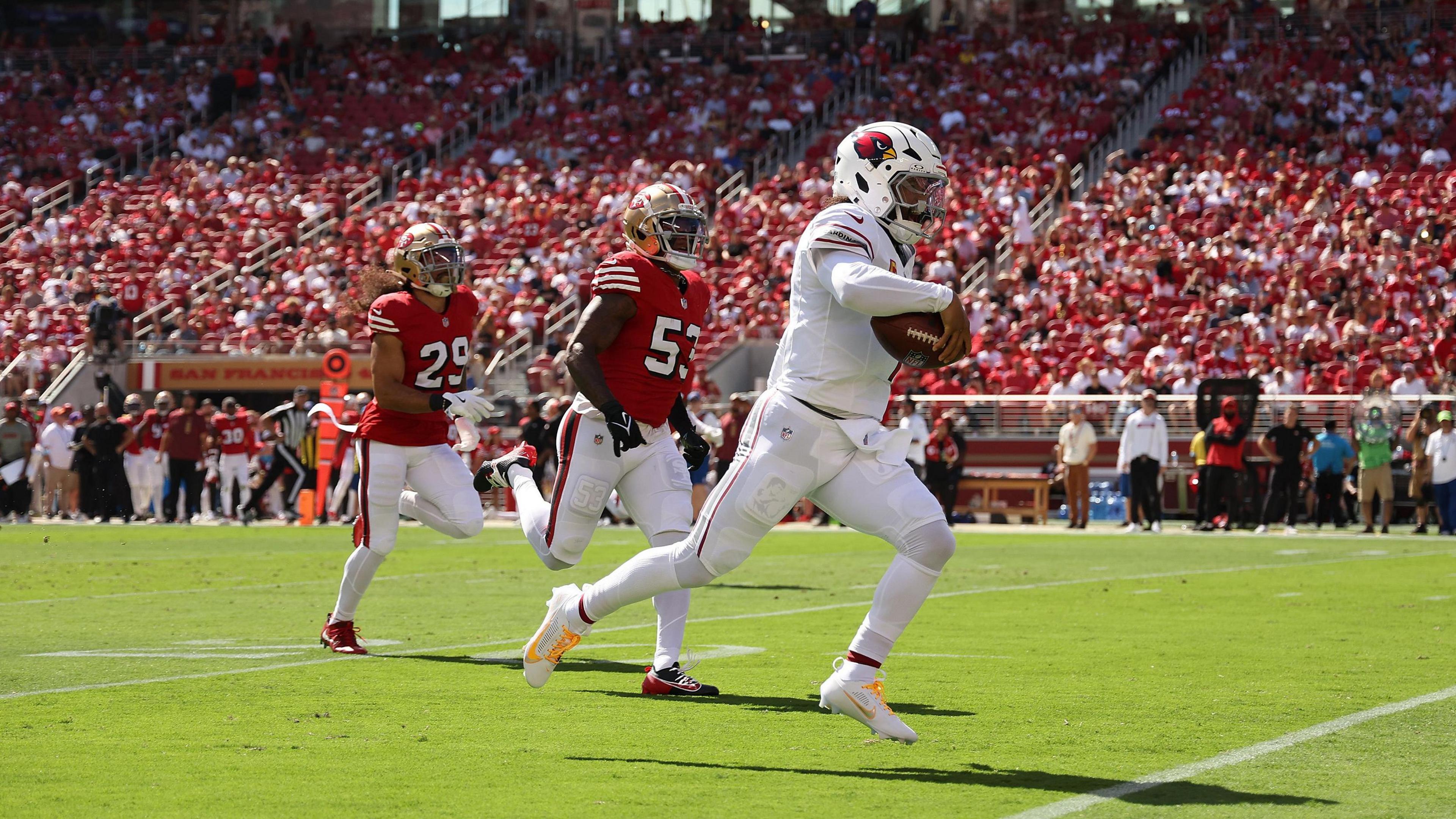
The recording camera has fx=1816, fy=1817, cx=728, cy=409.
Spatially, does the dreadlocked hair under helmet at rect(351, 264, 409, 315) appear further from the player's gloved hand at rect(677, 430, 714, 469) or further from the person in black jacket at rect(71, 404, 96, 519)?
the person in black jacket at rect(71, 404, 96, 519)

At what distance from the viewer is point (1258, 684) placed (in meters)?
6.82

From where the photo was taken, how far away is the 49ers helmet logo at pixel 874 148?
5.57 meters

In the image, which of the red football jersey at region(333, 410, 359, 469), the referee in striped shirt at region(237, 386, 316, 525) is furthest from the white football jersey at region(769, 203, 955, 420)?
the referee in striped shirt at region(237, 386, 316, 525)

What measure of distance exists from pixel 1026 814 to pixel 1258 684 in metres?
2.80

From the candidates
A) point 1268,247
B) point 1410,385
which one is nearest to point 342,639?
point 1410,385

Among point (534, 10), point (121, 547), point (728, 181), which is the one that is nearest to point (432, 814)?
point (121, 547)

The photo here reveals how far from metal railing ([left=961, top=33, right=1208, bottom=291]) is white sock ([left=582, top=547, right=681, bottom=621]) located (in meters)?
21.3

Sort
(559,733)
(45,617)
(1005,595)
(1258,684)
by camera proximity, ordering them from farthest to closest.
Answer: (1005,595), (45,617), (1258,684), (559,733)

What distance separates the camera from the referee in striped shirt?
21.5 m

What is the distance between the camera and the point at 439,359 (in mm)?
8039

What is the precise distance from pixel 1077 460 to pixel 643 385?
588 inches

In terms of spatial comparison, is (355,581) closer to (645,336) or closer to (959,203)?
(645,336)

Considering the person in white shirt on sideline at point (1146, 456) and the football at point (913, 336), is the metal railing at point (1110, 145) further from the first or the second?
the football at point (913, 336)

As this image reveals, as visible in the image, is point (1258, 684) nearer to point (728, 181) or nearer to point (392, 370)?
point (392, 370)
